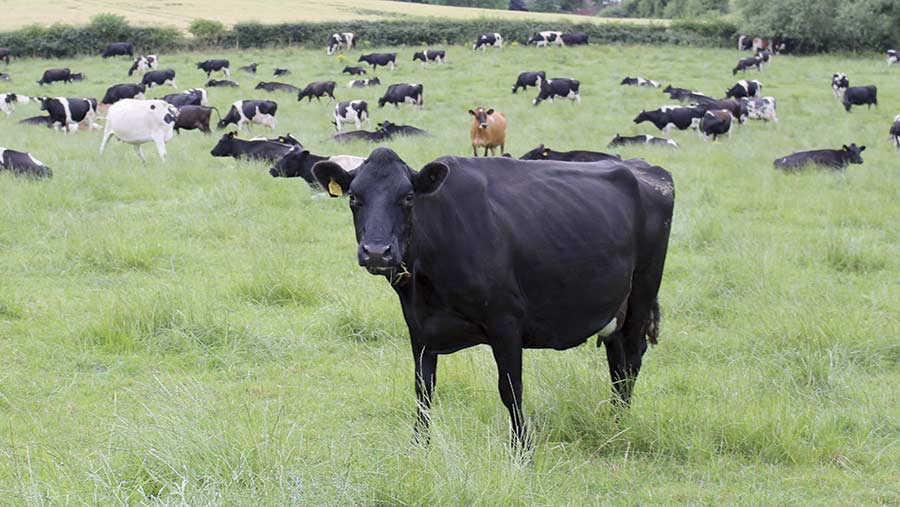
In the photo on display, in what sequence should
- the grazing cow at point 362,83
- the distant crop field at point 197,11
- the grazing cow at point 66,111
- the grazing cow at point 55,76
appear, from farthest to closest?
the distant crop field at point 197,11 < the grazing cow at point 55,76 < the grazing cow at point 362,83 < the grazing cow at point 66,111

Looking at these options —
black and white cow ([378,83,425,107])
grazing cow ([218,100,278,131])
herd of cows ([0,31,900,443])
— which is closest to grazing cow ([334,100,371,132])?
grazing cow ([218,100,278,131])

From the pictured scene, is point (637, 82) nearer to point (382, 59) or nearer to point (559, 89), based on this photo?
point (559, 89)

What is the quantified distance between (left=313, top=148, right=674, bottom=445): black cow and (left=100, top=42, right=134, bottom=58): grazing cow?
4570 cm

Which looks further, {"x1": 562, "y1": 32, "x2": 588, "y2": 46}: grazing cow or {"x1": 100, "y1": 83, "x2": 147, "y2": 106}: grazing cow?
{"x1": 562, "y1": 32, "x2": 588, "y2": 46}: grazing cow

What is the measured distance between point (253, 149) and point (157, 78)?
2076 centimetres

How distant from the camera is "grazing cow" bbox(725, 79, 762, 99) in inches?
1286

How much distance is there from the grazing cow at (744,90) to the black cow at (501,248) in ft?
93.4

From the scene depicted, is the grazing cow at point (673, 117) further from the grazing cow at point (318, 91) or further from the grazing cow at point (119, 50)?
the grazing cow at point (119, 50)

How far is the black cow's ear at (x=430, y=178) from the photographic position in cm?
458

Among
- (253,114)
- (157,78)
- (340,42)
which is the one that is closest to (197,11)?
(340,42)

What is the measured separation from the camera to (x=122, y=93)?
31.0m

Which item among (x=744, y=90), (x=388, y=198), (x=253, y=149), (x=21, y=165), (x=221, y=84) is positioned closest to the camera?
(x=388, y=198)

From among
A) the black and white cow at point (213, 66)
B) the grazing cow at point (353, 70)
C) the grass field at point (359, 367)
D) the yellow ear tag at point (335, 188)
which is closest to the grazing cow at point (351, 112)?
the grass field at point (359, 367)

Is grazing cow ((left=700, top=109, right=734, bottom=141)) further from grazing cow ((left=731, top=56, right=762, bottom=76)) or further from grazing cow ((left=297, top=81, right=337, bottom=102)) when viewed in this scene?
grazing cow ((left=731, top=56, right=762, bottom=76))
